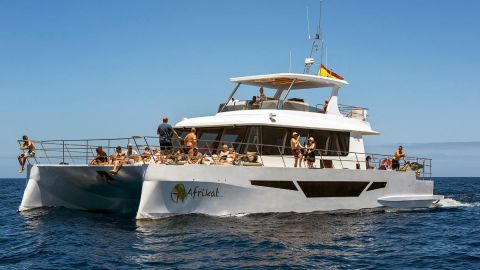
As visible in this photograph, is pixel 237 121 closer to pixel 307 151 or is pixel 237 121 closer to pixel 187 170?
pixel 307 151

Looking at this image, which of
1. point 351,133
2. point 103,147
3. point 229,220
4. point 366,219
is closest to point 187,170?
point 229,220

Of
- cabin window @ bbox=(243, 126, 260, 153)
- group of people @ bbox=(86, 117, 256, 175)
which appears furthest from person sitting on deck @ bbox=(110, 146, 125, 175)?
cabin window @ bbox=(243, 126, 260, 153)

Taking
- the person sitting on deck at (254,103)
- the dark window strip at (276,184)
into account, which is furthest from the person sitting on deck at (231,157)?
the person sitting on deck at (254,103)

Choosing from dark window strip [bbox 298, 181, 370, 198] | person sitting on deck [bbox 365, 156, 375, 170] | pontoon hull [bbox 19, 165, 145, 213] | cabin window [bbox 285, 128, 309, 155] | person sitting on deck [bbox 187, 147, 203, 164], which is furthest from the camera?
person sitting on deck [bbox 365, 156, 375, 170]

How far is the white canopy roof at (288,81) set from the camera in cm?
1847

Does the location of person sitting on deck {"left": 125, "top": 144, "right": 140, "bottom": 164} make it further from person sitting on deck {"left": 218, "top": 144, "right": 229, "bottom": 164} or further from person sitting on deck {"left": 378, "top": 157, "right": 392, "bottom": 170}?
person sitting on deck {"left": 378, "top": 157, "right": 392, "bottom": 170}

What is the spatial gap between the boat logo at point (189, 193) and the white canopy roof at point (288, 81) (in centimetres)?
549

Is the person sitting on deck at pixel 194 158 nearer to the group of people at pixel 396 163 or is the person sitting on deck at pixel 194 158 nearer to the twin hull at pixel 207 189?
the twin hull at pixel 207 189

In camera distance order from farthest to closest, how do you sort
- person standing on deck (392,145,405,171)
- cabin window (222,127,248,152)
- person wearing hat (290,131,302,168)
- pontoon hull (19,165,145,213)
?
person standing on deck (392,145,405,171) → cabin window (222,127,248,152) → person wearing hat (290,131,302,168) → pontoon hull (19,165,145,213)

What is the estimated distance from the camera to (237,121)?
17.1 meters

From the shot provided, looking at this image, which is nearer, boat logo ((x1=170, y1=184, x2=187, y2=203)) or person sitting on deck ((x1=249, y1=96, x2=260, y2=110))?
boat logo ((x1=170, y1=184, x2=187, y2=203))

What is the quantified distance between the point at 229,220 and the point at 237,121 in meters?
3.76

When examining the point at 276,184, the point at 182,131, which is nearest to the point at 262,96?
the point at 182,131

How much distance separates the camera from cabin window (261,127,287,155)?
16812mm
